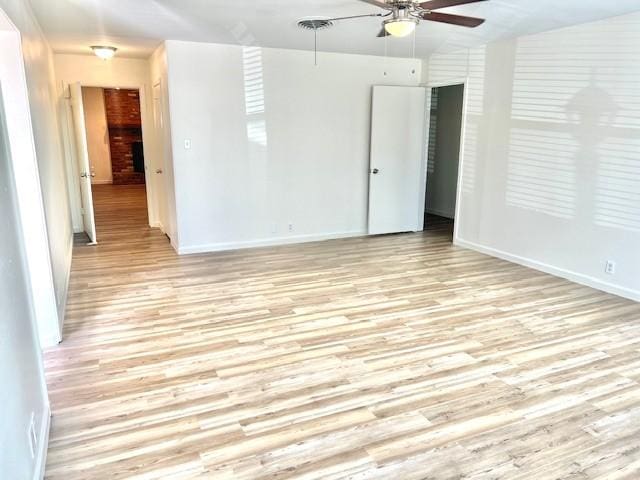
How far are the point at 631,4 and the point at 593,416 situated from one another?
3.32 meters

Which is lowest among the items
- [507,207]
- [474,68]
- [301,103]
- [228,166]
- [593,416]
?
[593,416]

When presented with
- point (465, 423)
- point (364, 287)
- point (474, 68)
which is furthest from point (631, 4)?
point (465, 423)

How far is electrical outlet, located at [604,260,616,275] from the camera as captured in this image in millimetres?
4395

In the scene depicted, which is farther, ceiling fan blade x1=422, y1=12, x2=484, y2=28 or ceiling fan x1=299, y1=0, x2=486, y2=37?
ceiling fan blade x1=422, y1=12, x2=484, y2=28

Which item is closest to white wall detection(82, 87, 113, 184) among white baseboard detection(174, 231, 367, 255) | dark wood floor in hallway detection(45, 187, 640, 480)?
white baseboard detection(174, 231, 367, 255)

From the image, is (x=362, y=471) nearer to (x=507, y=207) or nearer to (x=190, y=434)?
(x=190, y=434)

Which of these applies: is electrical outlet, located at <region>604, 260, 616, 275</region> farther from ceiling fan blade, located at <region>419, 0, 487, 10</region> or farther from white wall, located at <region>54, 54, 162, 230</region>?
white wall, located at <region>54, 54, 162, 230</region>

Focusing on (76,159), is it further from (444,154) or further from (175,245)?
(444,154)

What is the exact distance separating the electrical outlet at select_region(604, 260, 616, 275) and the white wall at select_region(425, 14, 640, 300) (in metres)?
0.04

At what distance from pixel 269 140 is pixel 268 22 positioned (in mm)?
1765

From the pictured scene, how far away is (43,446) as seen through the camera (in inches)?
83.4

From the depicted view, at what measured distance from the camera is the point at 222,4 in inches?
146

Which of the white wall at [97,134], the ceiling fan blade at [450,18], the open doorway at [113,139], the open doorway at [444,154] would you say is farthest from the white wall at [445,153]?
the white wall at [97,134]

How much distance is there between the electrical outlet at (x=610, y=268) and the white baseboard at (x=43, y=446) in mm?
4698
